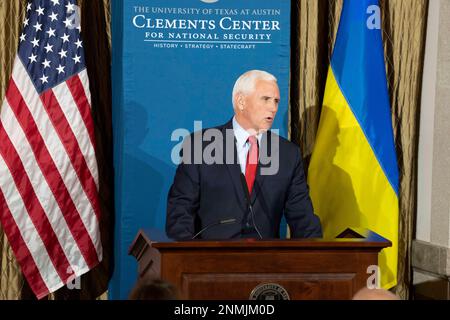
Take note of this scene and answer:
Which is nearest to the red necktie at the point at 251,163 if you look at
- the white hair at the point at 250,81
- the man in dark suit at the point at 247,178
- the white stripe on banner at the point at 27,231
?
the man in dark suit at the point at 247,178

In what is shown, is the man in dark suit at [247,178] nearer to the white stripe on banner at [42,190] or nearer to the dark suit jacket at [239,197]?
the dark suit jacket at [239,197]

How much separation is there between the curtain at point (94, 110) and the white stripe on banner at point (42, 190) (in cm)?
48

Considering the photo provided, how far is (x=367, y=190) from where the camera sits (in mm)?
6508

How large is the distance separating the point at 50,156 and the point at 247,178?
4.85 feet

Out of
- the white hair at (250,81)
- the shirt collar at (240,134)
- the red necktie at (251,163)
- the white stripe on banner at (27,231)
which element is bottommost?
the white stripe on banner at (27,231)

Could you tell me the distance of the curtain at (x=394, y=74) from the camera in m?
6.97

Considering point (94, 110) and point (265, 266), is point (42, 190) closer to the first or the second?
point (94, 110)

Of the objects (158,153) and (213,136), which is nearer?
(213,136)

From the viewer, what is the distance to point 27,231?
618 cm

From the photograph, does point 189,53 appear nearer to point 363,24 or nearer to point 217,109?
point 217,109

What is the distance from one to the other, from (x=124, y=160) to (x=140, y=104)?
385 millimetres

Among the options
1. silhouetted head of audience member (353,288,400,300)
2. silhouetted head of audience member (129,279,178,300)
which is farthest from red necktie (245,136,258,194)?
silhouetted head of audience member (129,279,178,300)

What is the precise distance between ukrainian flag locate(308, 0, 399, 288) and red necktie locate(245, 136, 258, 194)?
1.13 m
